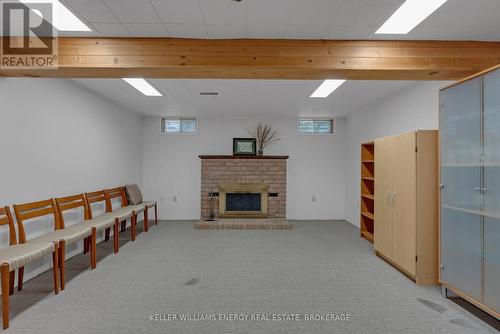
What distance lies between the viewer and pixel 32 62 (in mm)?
2729

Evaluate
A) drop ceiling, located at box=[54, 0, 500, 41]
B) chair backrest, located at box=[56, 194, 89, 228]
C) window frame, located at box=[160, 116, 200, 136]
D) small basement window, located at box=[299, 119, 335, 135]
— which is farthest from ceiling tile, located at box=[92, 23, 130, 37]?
small basement window, located at box=[299, 119, 335, 135]

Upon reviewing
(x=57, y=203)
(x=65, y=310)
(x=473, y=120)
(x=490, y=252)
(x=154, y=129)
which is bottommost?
(x=65, y=310)

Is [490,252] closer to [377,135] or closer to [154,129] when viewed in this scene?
[377,135]

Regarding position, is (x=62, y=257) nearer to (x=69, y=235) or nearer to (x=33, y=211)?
(x=69, y=235)

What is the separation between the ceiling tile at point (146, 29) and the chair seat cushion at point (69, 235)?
2.16 meters

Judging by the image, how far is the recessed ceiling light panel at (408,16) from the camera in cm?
218

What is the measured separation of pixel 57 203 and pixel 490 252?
177 inches

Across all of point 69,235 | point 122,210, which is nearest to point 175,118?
point 122,210

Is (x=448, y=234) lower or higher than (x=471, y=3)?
lower

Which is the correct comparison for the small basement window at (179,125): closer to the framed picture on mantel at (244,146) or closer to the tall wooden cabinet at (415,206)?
the framed picture on mantel at (244,146)

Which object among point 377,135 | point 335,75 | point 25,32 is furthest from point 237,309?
point 377,135

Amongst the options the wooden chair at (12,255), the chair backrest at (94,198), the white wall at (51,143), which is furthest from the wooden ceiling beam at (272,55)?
the chair backrest at (94,198)

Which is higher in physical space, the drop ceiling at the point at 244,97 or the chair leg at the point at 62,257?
the drop ceiling at the point at 244,97

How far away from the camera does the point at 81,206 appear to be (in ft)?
14.1
